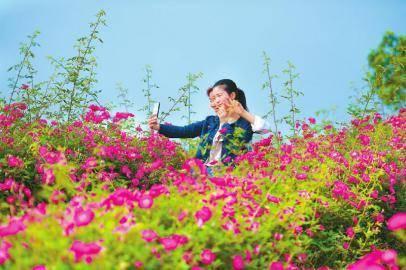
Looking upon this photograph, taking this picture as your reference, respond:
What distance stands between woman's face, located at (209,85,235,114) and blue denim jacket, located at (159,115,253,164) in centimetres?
17

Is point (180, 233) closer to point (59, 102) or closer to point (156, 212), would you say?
point (156, 212)

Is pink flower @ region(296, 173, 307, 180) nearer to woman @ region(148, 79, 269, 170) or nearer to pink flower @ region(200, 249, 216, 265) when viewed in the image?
woman @ region(148, 79, 269, 170)

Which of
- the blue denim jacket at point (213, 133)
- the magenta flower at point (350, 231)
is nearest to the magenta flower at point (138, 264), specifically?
the magenta flower at point (350, 231)

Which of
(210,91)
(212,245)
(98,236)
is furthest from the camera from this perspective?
(210,91)

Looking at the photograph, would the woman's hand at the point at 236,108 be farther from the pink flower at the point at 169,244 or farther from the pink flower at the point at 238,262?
the pink flower at the point at 169,244

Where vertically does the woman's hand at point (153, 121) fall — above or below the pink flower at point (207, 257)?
above

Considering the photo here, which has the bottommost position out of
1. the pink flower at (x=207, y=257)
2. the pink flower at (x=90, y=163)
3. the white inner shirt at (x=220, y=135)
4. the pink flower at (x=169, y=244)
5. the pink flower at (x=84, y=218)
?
the pink flower at (x=207, y=257)

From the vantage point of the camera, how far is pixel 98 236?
2.38 metres

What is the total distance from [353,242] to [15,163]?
2733mm

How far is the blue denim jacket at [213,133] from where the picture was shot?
5.58 meters

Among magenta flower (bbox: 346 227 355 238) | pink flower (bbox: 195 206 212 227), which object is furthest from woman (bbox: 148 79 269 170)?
pink flower (bbox: 195 206 212 227)

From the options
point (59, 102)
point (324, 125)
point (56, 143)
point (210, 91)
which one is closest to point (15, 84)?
point (59, 102)

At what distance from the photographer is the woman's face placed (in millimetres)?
5945

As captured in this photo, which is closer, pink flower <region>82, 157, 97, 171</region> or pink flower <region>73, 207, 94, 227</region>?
pink flower <region>73, 207, 94, 227</region>
